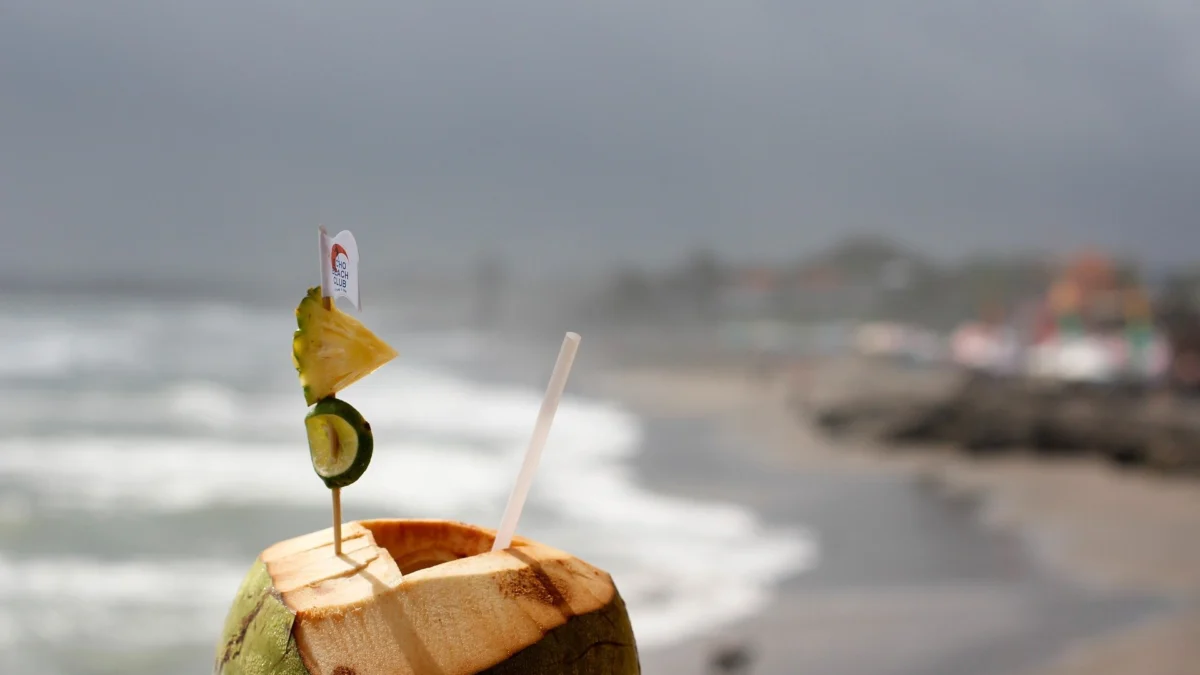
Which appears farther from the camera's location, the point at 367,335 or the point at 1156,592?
the point at 1156,592

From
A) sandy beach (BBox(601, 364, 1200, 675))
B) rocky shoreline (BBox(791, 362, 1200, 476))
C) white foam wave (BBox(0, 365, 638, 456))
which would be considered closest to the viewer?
sandy beach (BBox(601, 364, 1200, 675))

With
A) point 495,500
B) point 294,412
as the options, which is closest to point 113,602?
point 495,500

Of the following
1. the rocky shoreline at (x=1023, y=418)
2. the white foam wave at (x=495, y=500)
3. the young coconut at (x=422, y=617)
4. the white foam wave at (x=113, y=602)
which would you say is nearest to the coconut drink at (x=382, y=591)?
the young coconut at (x=422, y=617)

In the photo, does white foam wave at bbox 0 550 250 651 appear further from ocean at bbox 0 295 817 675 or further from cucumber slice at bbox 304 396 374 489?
cucumber slice at bbox 304 396 374 489

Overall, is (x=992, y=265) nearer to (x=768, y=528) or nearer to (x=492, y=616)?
(x=768, y=528)

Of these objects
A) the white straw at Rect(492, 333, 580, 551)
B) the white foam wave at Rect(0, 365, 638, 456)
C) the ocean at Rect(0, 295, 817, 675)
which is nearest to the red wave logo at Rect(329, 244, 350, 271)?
the white straw at Rect(492, 333, 580, 551)

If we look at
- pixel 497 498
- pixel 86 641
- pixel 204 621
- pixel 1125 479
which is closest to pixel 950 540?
pixel 1125 479
